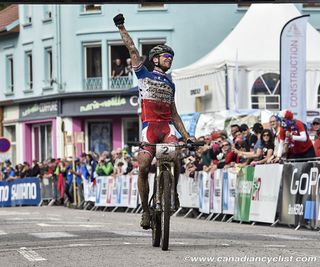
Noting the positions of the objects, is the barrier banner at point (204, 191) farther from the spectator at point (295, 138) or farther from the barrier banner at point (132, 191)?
the barrier banner at point (132, 191)

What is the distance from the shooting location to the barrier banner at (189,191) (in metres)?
25.3

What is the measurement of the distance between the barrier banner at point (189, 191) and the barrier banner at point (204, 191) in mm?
277

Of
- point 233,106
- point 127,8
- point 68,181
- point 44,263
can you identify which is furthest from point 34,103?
point 44,263

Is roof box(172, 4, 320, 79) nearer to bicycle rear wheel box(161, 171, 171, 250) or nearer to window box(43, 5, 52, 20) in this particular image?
window box(43, 5, 52, 20)

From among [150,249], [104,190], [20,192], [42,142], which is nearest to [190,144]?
[150,249]

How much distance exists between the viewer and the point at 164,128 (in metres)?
12.6

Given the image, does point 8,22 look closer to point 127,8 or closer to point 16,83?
point 16,83

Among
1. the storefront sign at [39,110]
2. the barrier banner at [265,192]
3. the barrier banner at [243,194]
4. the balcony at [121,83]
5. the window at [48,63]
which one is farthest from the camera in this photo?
the window at [48,63]

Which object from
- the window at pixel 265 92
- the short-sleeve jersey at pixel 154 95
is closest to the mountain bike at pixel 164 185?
the short-sleeve jersey at pixel 154 95

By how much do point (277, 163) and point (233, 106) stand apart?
16195 millimetres

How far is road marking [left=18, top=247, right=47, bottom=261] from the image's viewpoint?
1148 centimetres

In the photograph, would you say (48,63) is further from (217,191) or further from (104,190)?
(217,191)

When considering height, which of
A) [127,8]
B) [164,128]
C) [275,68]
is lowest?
[164,128]

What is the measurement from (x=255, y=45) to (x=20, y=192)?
11883 mm
